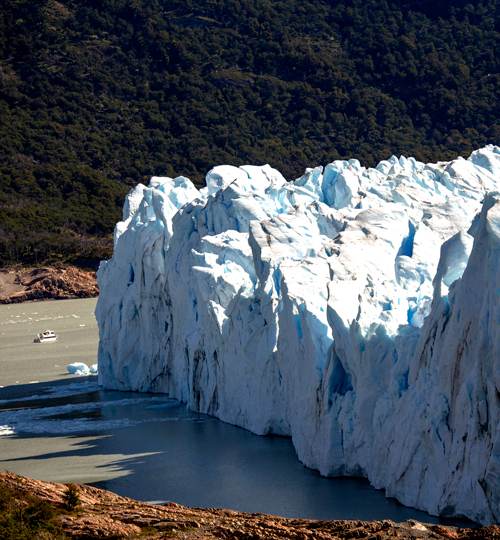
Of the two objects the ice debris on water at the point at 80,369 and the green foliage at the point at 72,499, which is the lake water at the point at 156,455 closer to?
the ice debris on water at the point at 80,369

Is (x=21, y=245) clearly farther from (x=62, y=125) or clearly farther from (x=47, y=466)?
(x=47, y=466)

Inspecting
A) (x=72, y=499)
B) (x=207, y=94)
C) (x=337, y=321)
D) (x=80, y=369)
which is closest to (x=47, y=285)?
(x=80, y=369)

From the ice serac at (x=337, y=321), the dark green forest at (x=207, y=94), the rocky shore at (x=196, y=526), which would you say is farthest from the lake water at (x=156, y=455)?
the dark green forest at (x=207, y=94)

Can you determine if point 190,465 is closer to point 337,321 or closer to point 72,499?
point 337,321

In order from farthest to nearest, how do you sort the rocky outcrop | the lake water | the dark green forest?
1. the dark green forest
2. the rocky outcrop
3. the lake water

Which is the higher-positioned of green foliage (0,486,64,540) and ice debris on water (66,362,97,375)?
green foliage (0,486,64,540)

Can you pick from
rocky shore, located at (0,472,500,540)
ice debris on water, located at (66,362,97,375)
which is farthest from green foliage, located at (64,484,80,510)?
ice debris on water, located at (66,362,97,375)

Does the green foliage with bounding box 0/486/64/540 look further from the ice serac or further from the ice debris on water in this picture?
the ice debris on water
